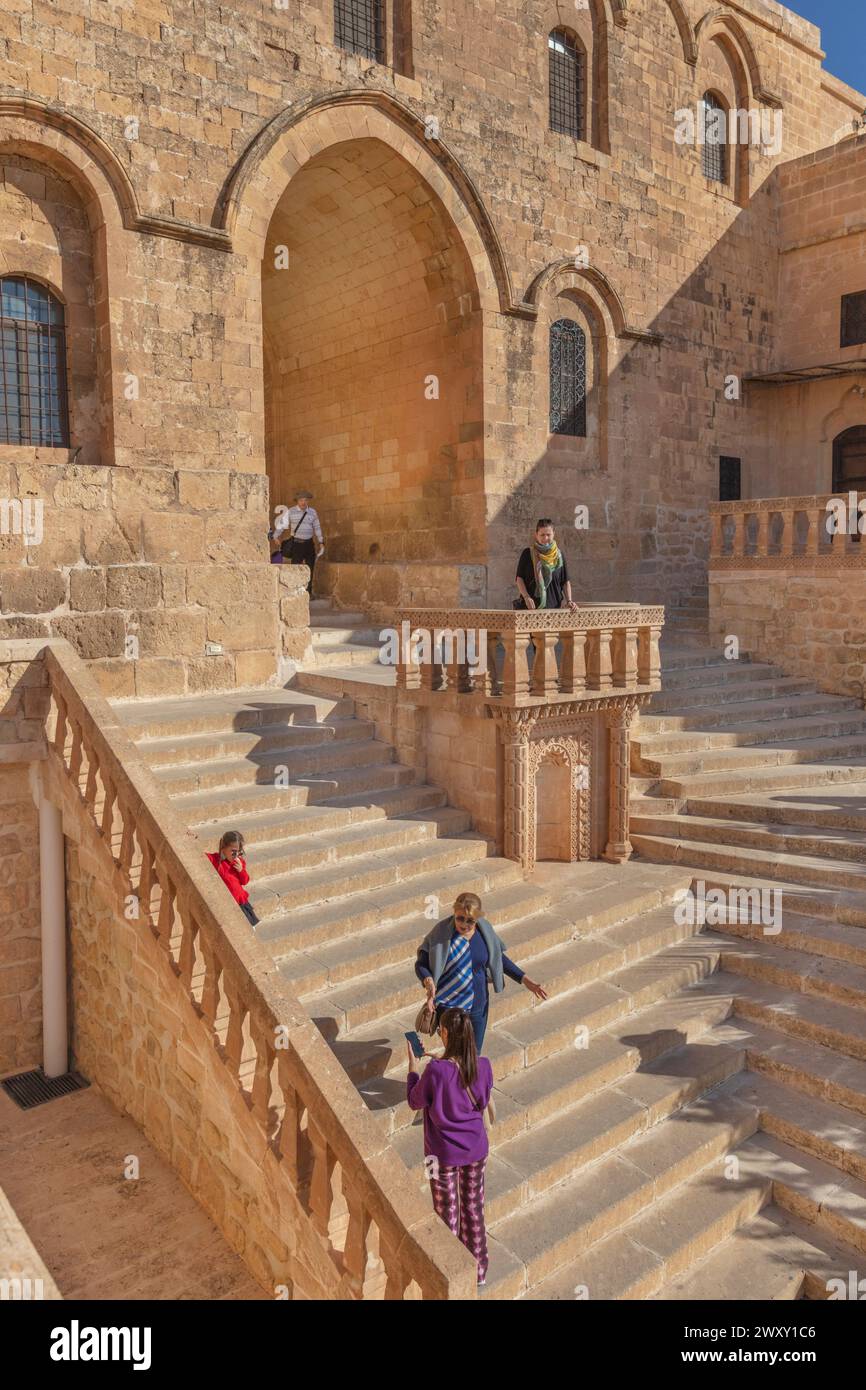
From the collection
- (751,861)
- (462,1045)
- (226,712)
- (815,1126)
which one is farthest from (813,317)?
(462,1045)

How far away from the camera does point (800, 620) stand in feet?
41.1

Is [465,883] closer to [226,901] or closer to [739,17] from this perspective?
[226,901]

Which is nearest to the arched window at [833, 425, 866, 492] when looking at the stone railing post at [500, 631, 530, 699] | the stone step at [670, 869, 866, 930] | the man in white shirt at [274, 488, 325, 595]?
the man in white shirt at [274, 488, 325, 595]

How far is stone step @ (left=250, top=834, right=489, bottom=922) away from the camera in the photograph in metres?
6.52

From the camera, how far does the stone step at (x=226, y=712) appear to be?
321 inches

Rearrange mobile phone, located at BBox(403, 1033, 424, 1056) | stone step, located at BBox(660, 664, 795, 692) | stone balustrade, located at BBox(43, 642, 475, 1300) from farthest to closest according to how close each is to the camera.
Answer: stone step, located at BBox(660, 664, 795, 692), mobile phone, located at BBox(403, 1033, 424, 1056), stone balustrade, located at BBox(43, 642, 475, 1300)

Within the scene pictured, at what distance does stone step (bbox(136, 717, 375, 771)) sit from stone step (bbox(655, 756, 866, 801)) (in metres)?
3.03

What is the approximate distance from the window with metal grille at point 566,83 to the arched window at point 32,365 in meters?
8.65

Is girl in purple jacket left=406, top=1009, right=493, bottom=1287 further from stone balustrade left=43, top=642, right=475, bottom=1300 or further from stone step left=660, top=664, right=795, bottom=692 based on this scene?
stone step left=660, top=664, right=795, bottom=692

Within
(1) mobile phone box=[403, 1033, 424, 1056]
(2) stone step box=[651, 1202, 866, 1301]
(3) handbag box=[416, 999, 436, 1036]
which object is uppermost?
(3) handbag box=[416, 999, 436, 1036]

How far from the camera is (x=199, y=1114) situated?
564 cm

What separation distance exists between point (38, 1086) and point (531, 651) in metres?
5.38

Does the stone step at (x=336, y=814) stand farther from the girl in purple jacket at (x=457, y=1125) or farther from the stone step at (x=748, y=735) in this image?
the girl in purple jacket at (x=457, y=1125)
